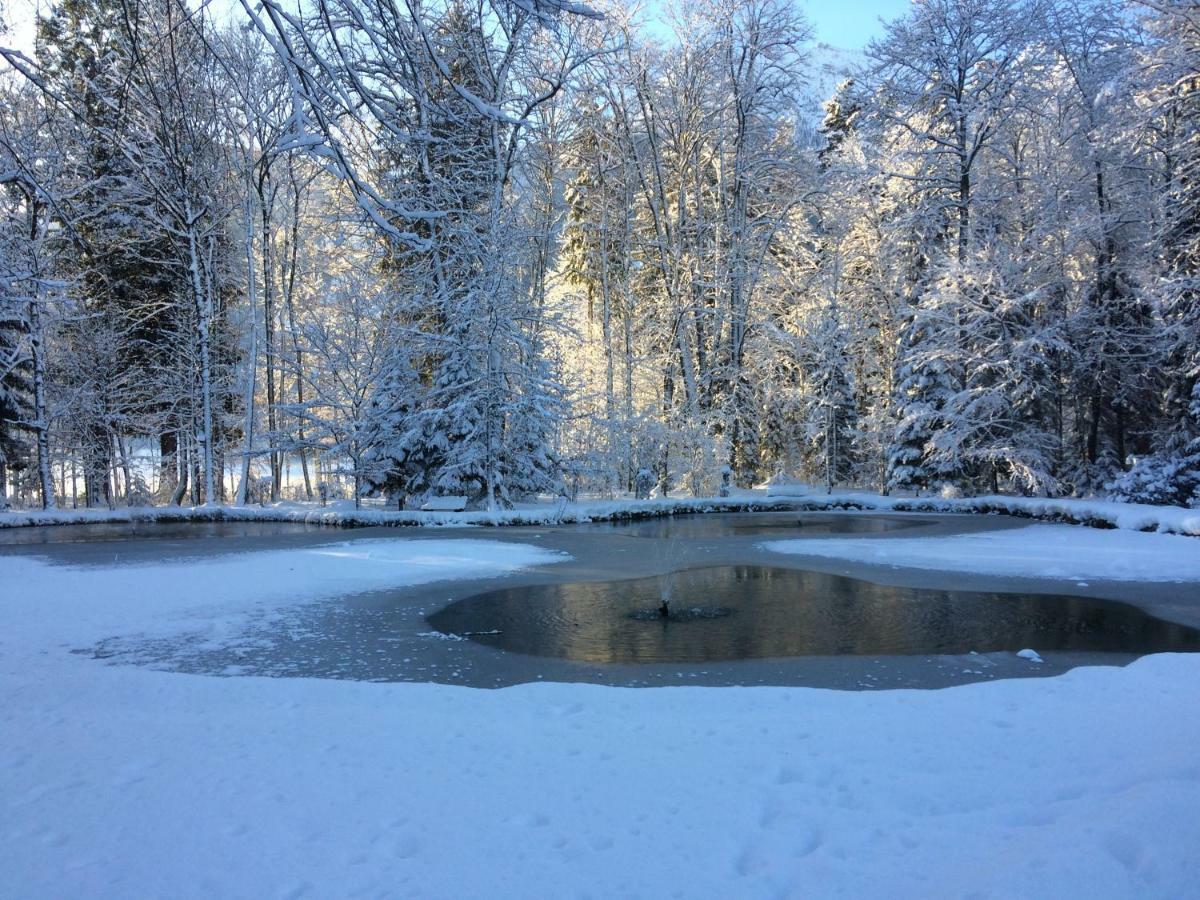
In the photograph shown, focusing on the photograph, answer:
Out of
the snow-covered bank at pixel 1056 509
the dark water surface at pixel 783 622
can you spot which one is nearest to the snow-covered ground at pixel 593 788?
the dark water surface at pixel 783 622

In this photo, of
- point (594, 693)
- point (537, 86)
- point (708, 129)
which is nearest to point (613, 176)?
point (708, 129)

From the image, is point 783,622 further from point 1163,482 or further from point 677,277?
point 677,277

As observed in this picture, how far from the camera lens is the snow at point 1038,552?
37.0 ft

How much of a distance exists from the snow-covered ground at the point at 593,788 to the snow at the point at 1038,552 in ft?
19.7

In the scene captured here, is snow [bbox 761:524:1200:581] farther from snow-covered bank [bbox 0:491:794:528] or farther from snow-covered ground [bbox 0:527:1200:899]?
snow-covered ground [bbox 0:527:1200:899]

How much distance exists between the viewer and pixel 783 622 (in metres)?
8.23

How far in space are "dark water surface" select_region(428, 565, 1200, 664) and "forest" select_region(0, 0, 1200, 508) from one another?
10.4 metres

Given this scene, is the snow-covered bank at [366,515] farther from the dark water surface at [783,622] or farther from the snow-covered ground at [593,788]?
the snow-covered ground at [593,788]

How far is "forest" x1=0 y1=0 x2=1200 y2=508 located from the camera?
19.1 meters

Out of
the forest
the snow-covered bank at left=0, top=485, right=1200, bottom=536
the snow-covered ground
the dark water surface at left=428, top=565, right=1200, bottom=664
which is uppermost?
the forest

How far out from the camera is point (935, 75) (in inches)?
895

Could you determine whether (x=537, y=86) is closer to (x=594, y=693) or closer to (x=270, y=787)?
(x=594, y=693)

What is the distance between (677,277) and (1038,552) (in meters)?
14.0

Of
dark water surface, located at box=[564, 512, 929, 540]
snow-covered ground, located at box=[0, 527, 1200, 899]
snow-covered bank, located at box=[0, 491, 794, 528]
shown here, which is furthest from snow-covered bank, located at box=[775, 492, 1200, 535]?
snow-covered ground, located at box=[0, 527, 1200, 899]
